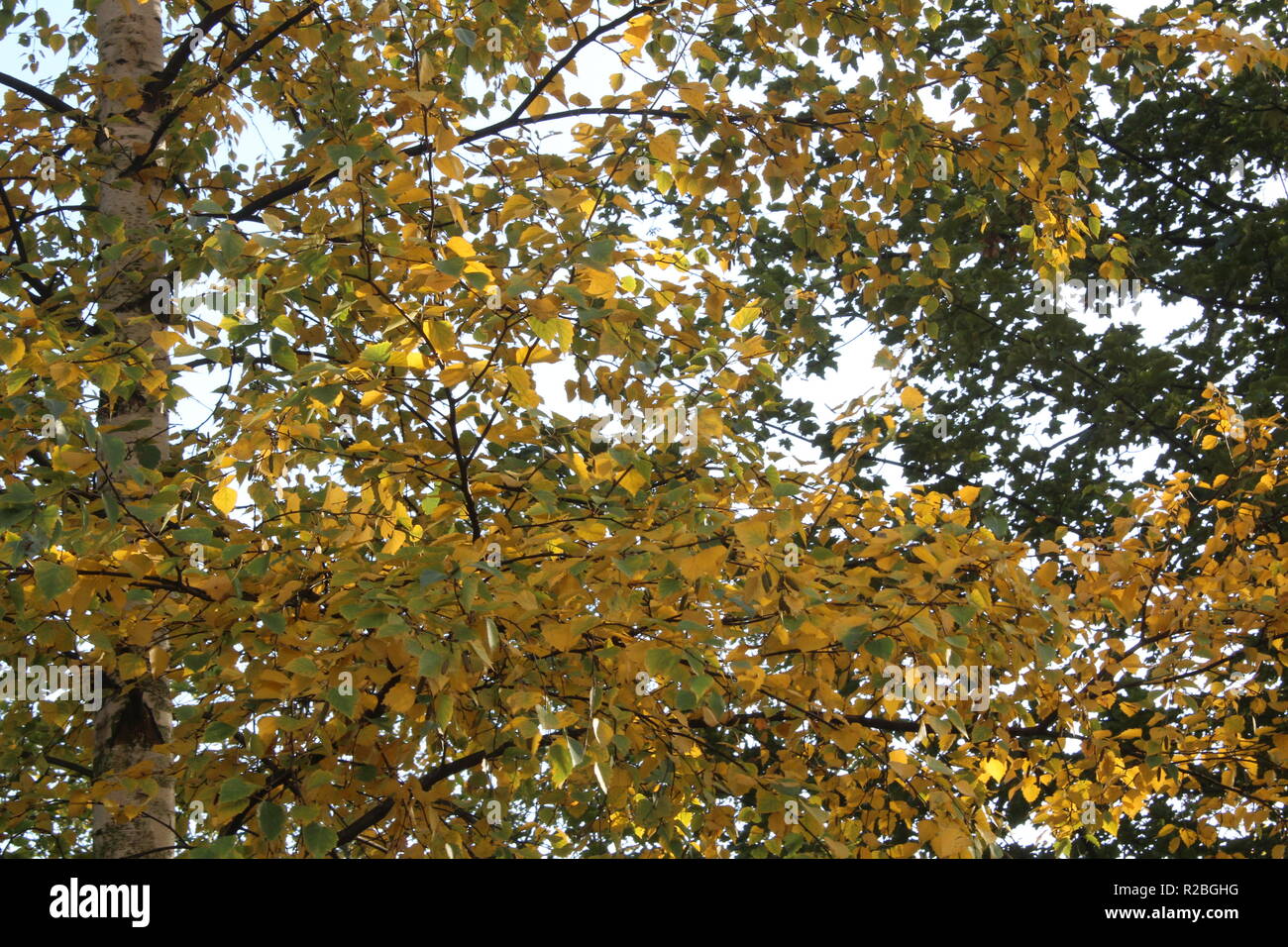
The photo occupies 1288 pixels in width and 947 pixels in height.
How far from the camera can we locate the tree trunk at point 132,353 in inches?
119

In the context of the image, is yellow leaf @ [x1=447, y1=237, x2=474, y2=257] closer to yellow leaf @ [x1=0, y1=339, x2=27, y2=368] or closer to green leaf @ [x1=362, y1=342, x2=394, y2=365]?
green leaf @ [x1=362, y1=342, x2=394, y2=365]

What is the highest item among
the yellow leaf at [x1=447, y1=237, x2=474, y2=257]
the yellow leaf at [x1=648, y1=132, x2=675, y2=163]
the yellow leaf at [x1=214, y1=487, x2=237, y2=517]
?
the yellow leaf at [x1=648, y1=132, x2=675, y2=163]

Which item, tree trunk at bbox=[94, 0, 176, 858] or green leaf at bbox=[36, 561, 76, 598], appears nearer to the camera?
green leaf at bbox=[36, 561, 76, 598]

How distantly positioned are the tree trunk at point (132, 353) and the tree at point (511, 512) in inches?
0.6

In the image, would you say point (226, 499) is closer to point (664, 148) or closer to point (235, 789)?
point (235, 789)

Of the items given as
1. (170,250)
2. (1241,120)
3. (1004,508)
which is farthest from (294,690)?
(1241,120)

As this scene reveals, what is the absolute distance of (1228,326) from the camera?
312 inches

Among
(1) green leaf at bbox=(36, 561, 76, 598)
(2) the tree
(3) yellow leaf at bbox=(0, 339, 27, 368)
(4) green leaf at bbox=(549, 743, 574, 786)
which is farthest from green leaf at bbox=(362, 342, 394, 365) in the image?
(3) yellow leaf at bbox=(0, 339, 27, 368)

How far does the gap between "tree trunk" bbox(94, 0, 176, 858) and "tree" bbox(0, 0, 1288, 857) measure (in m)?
0.02

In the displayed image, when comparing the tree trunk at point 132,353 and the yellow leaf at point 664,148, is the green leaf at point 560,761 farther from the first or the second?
the yellow leaf at point 664,148

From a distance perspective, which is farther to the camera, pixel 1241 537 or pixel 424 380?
pixel 1241 537

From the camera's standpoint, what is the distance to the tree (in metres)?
2.29
